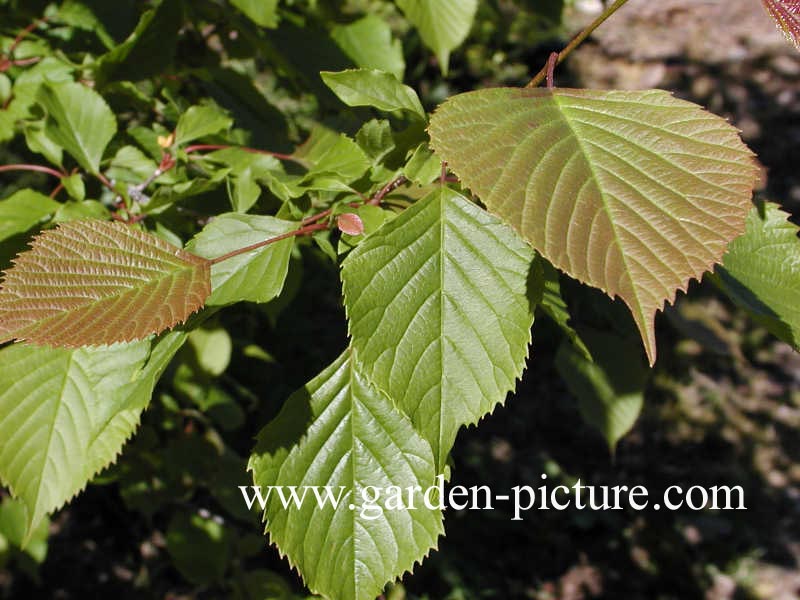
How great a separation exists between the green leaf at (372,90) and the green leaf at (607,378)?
77 centimetres

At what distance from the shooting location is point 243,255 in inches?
35.3

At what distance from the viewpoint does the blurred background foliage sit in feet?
5.09

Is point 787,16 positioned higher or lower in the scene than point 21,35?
higher

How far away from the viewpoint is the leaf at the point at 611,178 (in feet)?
2.11

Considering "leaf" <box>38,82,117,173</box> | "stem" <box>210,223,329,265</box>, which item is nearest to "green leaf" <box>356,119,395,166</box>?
"stem" <box>210,223,329,265</box>

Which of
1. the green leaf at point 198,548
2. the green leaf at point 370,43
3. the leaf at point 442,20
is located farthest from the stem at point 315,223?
the green leaf at point 198,548

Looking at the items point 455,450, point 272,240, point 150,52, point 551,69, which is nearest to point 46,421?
point 272,240

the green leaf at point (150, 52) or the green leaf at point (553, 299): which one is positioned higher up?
the green leaf at point (150, 52)

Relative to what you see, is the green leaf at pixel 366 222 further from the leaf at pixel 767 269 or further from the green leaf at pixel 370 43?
the green leaf at pixel 370 43

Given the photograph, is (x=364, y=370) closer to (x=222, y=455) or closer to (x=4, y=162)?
(x=222, y=455)

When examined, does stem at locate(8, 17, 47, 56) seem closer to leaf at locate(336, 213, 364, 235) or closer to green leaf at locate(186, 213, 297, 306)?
green leaf at locate(186, 213, 297, 306)

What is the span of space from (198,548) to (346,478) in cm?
123

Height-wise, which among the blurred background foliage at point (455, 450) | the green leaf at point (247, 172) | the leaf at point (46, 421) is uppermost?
the green leaf at point (247, 172)

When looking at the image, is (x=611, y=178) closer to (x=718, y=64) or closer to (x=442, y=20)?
(x=442, y=20)
